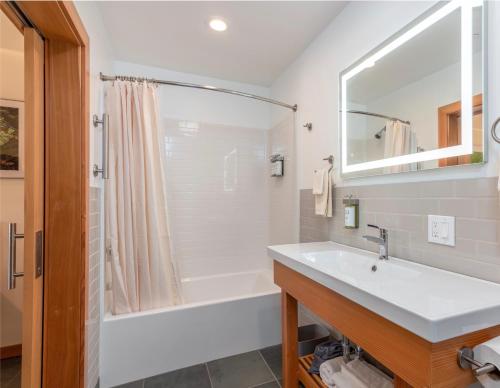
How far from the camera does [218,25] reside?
1.71 m

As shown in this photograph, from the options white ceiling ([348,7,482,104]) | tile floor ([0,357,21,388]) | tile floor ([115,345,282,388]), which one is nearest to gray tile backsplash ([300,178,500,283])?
white ceiling ([348,7,482,104])

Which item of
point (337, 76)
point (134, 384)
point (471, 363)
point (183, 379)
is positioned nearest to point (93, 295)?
point (134, 384)

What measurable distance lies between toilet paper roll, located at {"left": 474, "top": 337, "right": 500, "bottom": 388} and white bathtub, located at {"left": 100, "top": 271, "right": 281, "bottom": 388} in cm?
140

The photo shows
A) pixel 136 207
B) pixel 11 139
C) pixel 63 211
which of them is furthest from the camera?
pixel 136 207

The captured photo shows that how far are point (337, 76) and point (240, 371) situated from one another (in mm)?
2111

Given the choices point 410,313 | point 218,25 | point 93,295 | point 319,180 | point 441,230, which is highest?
point 218,25

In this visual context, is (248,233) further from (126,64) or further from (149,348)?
(126,64)

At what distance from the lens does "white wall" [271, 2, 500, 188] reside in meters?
0.87

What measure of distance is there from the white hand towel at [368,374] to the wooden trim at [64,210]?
4.57 feet

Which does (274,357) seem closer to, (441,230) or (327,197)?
(327,197)

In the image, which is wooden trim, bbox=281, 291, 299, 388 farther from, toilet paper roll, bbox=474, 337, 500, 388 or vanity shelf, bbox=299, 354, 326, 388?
toilet paper roll, bbox=474, 337, 500, 388

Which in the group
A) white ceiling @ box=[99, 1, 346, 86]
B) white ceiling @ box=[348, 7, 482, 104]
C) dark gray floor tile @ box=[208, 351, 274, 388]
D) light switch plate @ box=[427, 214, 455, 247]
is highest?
white ceiling @ box=[99, 1, 346, 86]

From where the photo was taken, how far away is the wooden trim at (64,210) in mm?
1126

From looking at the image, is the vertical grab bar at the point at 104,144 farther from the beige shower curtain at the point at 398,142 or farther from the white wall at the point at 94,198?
the beige shower curtain at the point at 398,142
